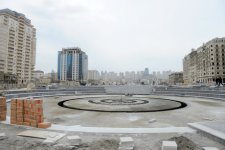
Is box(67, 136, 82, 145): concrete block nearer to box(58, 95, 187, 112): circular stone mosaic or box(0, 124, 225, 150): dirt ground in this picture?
box(0, 124, 225, 150): dirt ground

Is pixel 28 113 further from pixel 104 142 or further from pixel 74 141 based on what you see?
pixel 104 142

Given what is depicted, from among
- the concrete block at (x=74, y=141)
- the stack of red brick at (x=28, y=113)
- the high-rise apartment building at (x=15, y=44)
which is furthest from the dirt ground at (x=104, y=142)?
the high-rise apartment building at (x=15, y=44)

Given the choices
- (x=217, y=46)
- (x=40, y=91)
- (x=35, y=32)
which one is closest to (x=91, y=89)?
(x=40, y=91)

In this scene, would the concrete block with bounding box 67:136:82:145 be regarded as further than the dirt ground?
Yes

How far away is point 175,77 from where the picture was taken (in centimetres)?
16175

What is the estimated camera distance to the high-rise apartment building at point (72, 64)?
529ft

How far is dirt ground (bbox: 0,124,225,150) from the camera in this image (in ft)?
18.2

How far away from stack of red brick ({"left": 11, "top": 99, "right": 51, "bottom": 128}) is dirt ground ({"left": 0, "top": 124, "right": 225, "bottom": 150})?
1.10 metres

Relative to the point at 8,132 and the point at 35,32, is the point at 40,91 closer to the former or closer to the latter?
the point at 8,132

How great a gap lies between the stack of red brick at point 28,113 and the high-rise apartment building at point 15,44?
321 feet

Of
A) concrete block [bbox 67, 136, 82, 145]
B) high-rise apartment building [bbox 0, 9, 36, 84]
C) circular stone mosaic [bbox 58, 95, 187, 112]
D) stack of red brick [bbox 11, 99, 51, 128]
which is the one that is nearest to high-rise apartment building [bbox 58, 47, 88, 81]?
high-rise apartment building [bbox 0, 9, 36, 84]

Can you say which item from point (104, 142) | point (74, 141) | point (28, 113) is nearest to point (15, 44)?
point (28, 113)

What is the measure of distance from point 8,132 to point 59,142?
8.92ft

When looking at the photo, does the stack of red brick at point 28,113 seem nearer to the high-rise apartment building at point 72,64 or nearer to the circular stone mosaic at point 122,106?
the circular stone mosaic at point 122,106
